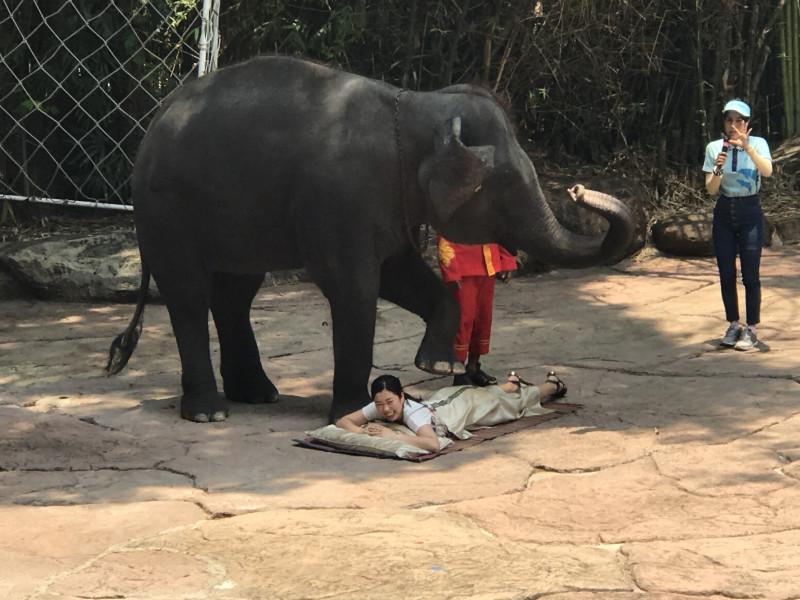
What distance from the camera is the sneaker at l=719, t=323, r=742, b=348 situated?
777 cm

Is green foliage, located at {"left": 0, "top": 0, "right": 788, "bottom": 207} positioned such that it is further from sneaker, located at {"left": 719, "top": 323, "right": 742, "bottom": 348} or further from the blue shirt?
sneaker, located at {"left": 719, "top": 323, "right": 742, "bottom": 348}

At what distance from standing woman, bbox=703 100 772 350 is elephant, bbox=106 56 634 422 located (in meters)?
1.70

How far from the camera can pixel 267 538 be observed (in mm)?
4711

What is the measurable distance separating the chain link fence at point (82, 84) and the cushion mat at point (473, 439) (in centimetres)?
493

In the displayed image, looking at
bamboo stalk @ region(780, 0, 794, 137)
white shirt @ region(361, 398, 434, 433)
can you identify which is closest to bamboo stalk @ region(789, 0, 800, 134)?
bamboo stalk @ region(780, 0, 794, 137)

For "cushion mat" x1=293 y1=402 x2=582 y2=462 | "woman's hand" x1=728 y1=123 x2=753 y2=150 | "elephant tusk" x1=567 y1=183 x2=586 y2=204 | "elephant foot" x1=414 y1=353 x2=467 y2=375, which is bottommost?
"cushion mat" x1=293 y1=402 x2=582 y2=462

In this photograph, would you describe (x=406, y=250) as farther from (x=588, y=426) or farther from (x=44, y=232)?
(x=44, y=232)

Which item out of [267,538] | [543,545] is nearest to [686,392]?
[543,545]

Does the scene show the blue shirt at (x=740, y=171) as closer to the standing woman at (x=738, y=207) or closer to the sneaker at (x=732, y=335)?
the standing woman at (x=738, y=207)

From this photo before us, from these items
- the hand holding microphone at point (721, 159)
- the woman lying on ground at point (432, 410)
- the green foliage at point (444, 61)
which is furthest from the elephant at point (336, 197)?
the green foliage at point (444, 61)

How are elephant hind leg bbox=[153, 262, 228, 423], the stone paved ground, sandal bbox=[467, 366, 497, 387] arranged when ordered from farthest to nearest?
sandal bbox=[467, 366, 497, 387], elephant hind leg bbox=[153, 262, 228, 423], the stone paved ground

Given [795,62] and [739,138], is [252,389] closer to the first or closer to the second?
[739,138]

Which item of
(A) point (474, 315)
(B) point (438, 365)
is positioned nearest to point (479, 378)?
(A) point (474, 315)

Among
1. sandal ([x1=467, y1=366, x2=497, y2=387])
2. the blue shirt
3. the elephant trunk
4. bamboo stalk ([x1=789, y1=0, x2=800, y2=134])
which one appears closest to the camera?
the elephant trunk
